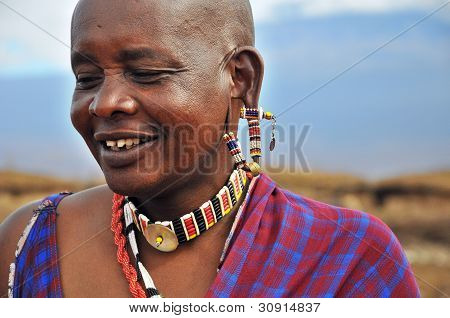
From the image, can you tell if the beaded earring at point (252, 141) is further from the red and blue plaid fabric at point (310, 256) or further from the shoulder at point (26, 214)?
the shoulder at point (26, 214)

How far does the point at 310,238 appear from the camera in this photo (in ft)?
8.44

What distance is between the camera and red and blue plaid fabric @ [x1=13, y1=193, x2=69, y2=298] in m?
→ 2.63

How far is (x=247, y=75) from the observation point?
107 inches

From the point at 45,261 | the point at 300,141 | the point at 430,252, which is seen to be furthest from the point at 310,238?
the point at 430,252

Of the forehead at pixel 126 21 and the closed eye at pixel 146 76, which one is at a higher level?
the forehead at pixel 126 21

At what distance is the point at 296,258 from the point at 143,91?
92 cm

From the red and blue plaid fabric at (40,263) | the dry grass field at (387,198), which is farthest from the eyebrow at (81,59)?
the dry grass field at (387,198)

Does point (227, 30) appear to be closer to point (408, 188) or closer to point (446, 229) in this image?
point (446, 229)

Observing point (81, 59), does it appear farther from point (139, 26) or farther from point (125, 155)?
point (125, 155)

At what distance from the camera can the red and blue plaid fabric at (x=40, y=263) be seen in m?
2.63

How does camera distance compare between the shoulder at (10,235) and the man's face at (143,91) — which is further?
the shoulder at (10,235)

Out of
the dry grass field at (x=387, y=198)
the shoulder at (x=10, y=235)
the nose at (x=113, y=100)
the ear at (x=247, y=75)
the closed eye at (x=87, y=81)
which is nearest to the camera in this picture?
the nose at (x=113, y=100)

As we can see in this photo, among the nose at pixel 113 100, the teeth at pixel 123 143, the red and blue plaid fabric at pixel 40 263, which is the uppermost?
the nose at pixel 113 100

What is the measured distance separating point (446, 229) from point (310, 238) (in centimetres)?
837
